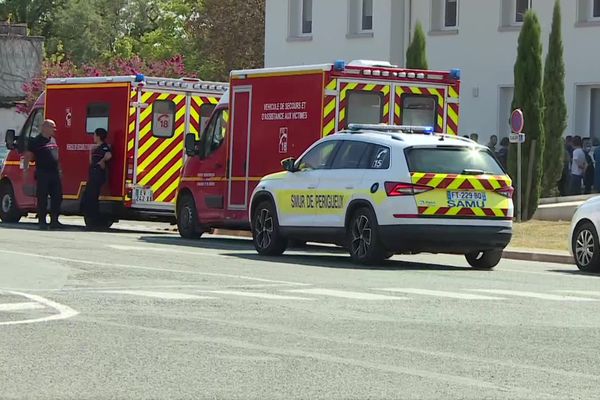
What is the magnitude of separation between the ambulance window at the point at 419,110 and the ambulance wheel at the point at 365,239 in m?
4.53

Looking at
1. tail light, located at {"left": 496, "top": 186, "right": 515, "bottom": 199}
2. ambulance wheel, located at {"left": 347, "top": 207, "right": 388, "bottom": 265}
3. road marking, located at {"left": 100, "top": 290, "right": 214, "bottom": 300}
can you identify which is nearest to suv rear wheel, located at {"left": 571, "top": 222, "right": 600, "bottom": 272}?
tail light, located at {"left": 496, "top": 186, "right": 515, "bottom": 199}

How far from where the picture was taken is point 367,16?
155 feet

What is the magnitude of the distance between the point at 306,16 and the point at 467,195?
31.5 meters

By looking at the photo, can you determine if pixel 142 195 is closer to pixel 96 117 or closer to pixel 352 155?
pixel 96 117

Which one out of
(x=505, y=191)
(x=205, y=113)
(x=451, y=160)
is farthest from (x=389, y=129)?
(x=205, y=113)

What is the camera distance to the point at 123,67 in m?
56.3

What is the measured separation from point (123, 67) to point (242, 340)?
46140 mm

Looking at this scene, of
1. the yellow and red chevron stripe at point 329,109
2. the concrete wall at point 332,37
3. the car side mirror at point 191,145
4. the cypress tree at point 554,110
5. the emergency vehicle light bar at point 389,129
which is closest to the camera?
the emergency vehicle light bar at point 389,129

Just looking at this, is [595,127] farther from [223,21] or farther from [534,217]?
[223,21]

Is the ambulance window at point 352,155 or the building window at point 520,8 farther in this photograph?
the building window at point 520,8

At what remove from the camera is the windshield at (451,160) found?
1880 cm

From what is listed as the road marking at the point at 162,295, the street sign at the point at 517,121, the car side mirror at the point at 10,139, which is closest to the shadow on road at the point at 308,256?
the road marking at the point at 162,295

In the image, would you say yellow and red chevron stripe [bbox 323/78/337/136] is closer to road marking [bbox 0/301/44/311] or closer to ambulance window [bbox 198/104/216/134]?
ambulance window [bbox 198/104/216/134]

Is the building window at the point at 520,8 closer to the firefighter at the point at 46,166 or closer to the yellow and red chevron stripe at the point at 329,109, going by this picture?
the firefighter at the point at 46,166
